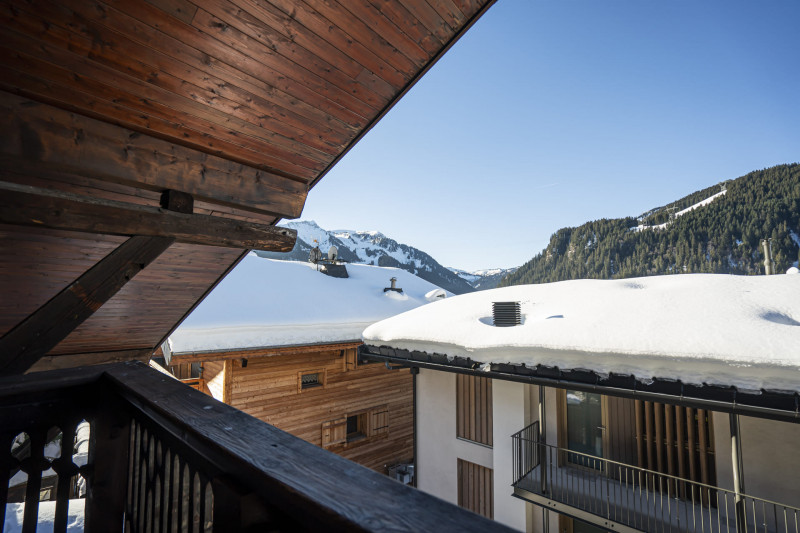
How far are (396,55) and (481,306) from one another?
20.1ft

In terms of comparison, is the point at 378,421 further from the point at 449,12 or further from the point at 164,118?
the point at 449,12

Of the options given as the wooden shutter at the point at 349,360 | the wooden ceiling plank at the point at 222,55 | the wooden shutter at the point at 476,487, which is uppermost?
the wooden ceiling plank at the point at 222,55

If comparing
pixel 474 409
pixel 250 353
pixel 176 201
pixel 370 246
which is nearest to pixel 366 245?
pixel 370 246

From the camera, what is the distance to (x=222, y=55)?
2393 mm

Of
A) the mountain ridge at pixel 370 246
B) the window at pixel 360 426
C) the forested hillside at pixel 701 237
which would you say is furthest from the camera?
the mountain ridge at pixel 370 246

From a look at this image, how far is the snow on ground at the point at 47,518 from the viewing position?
2359 millimetres

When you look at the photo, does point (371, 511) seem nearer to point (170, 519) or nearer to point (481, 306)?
point (170, 519)

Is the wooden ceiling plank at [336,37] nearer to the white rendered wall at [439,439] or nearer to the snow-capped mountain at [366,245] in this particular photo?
the white rendered wall at [439,439]

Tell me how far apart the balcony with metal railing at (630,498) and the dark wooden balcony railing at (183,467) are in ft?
18.5

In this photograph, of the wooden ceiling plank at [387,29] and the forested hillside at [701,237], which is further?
the forested hillside at [701,237]

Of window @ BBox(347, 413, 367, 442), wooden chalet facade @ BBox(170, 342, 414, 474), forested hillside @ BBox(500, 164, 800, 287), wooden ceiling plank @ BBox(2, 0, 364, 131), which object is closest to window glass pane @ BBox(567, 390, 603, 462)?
wooden chalet facade @ BBox(170, 342, 414, 474)

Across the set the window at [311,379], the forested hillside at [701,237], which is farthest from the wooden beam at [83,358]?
the forested hillside at [701,237]

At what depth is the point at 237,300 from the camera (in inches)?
398

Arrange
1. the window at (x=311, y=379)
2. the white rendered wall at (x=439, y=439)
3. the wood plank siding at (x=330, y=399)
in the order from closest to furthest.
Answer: the white rendered wall at (x=439, y=439) < the wood plank siding at (x=330, y=399) < the window at (x=311, y=379)
